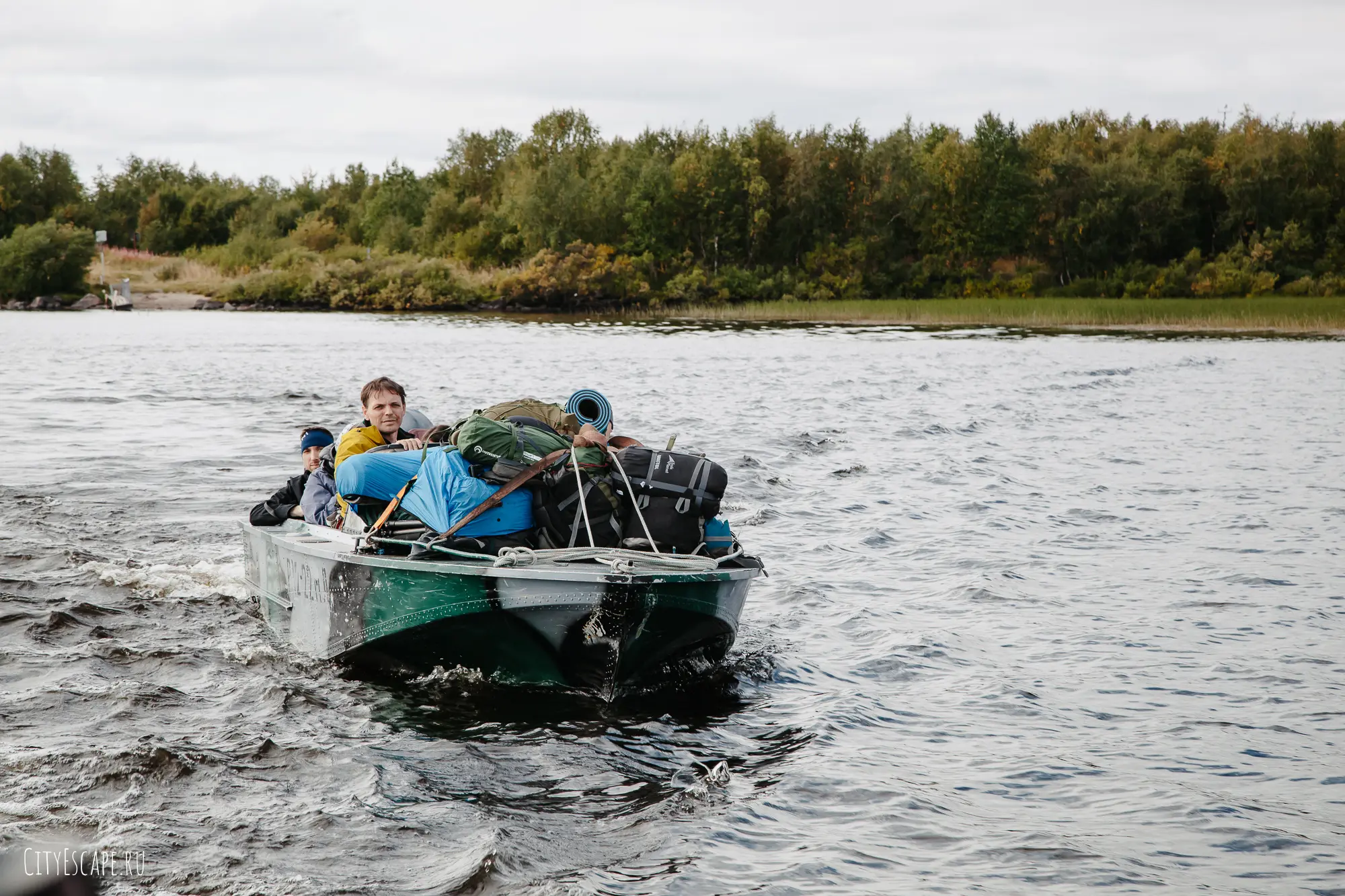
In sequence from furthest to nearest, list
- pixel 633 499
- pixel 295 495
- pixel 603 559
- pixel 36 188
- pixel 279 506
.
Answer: pixel 36 188
pixel 295 495
pixel 279 506
pixel 633 499
pixel 603 559

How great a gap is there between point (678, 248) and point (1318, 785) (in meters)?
74.3

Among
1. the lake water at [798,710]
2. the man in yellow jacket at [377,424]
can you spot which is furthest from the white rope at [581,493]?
the man in yellow jacket at [377,424]

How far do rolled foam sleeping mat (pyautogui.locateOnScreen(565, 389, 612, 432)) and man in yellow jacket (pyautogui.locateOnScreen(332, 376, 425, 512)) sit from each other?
1187 mm

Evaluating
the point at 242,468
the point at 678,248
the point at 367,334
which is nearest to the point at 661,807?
the point at 242,468

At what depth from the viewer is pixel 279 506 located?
30.6 ft

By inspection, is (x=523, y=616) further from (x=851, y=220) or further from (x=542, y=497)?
(x=851, y=220)

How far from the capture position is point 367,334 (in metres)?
45.1

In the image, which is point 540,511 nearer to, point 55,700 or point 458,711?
point 458,711

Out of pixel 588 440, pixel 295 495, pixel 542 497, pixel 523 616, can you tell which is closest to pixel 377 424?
pixel 295 495

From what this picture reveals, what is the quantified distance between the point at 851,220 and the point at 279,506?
72728mm

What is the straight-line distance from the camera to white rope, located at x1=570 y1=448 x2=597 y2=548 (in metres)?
7.22

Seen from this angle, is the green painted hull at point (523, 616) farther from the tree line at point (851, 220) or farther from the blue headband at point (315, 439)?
the tree line at point (851, 220)

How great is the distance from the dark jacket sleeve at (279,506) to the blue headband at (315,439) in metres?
0.24

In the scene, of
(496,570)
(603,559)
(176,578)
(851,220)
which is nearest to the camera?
(496,570)
